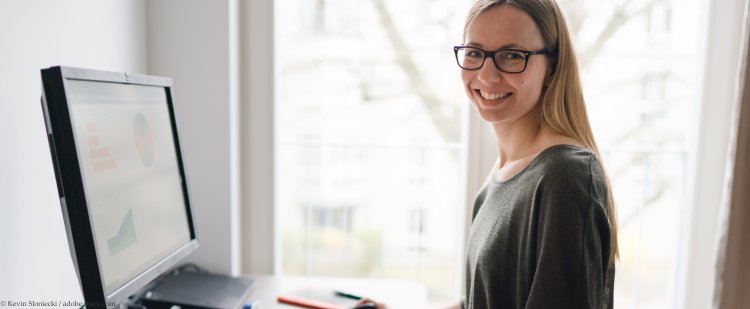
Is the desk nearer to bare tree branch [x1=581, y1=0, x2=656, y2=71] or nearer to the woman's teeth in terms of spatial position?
the woman's teeth

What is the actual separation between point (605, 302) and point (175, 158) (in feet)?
2.85

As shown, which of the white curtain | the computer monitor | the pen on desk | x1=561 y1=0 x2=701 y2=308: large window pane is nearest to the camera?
the computer monitor

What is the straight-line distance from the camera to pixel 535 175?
0.92m

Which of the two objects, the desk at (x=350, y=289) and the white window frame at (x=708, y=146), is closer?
the desk at (x=350, y=289)

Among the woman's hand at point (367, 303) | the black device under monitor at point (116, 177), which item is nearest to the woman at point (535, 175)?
the woman's hand at point (367, 303)

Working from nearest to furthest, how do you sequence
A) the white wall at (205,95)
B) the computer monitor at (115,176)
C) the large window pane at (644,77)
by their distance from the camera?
1. the computer monitor at (115,176)
2. the white wall at (205,95)
3. the large window pane at (644,77)

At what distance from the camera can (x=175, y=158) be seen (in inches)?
46.9

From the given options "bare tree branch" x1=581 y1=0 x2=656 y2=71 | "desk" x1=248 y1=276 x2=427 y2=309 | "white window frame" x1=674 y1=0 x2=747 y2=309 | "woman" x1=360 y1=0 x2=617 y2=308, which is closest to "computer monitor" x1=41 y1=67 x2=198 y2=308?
"desk" x1=248 y1=276 x2=427 y2=309

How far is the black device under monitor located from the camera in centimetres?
77

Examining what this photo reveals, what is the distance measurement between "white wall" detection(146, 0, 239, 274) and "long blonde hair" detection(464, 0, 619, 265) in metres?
0.83

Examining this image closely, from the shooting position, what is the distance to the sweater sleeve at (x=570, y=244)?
83 cm

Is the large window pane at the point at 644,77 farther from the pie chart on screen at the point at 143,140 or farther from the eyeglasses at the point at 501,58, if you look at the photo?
the pie chart on screen at the point at 143,140

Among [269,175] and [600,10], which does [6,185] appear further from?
[600,10]

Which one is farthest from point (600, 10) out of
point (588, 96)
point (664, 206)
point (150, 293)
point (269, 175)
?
point (150, 293)
